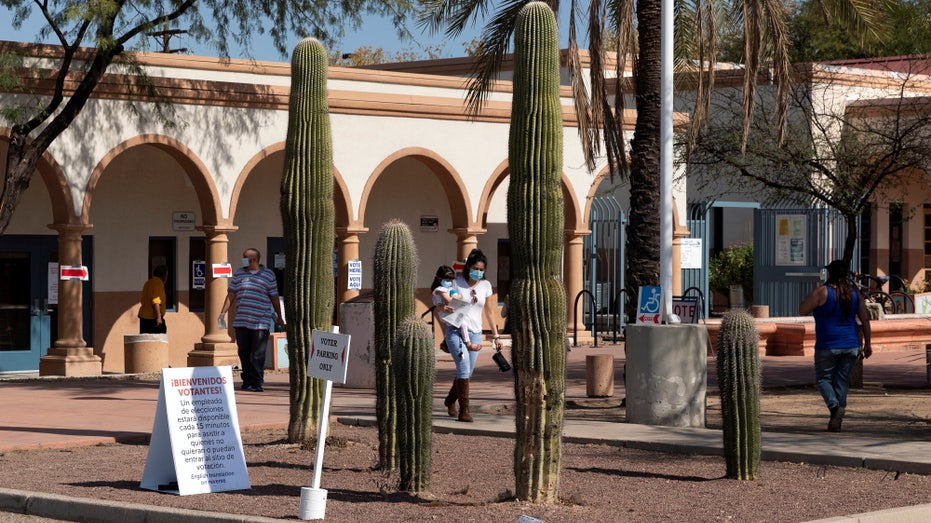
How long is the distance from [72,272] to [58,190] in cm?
→ 120

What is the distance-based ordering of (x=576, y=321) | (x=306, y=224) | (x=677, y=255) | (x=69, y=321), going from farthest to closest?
(x=677, y=255), (x=576, y=321), (x=69, y=321), (x=306, y=224)

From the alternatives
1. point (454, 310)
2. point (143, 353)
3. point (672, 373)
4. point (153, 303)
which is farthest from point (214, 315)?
point (672, 373)

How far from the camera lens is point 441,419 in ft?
47.2

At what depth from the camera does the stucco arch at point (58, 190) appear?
20.8 metres

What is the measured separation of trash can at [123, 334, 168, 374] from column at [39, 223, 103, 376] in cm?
59

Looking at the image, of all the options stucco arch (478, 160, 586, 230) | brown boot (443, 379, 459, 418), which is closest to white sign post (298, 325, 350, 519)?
brown boot (443, 379, 459, 418)

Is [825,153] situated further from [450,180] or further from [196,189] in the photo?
[196,189]

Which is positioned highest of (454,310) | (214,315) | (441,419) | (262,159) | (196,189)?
(262,159)

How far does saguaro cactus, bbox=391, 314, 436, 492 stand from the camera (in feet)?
32.4

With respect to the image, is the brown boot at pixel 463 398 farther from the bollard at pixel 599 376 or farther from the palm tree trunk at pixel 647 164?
the palm tree trunk at pixel 647 164

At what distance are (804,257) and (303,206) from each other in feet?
56.8

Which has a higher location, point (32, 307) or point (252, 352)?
point (32, 307)

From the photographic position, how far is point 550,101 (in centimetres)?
973

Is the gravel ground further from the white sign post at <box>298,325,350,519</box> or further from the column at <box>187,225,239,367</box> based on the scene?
the column at <box>187,225,239,367</box>
